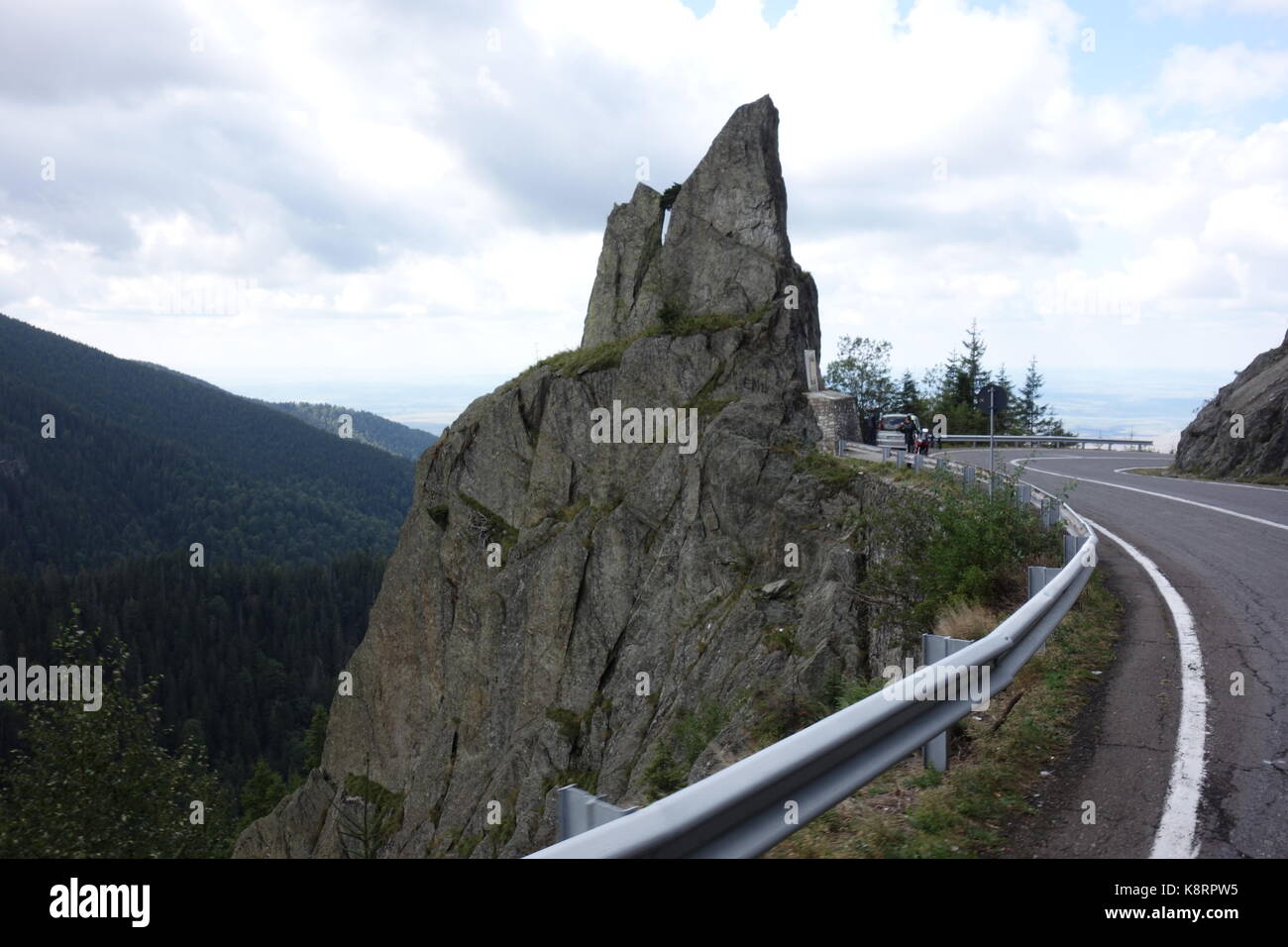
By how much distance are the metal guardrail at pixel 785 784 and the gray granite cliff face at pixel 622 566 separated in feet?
22.3

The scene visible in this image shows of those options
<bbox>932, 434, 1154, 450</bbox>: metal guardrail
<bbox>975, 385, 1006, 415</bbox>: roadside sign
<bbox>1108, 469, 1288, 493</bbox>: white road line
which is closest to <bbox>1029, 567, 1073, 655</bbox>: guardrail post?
<bbox>975, 385, 1006, 415</bbox>: roadside sign

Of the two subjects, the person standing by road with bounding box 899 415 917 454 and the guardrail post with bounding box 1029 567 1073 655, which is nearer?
the guardrail post with bounding box 1029 567 1073 655

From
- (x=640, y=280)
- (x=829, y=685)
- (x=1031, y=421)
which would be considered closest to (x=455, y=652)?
(x=640, y=280)

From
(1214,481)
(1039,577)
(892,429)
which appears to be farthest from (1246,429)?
(1039,577)

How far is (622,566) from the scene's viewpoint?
25.0 meters

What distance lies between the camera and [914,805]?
421 cm

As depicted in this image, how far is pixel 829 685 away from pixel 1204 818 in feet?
26.1

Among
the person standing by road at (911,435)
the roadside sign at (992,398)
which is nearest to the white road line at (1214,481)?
the person standing by road at (911,435)

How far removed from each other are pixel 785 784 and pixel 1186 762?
2.82m

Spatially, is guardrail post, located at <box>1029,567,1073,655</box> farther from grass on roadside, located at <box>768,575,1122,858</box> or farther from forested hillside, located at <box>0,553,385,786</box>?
forested hillside, located at <box>0,553,385,786</box>

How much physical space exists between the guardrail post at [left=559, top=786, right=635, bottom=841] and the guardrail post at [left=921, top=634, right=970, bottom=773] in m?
2.20

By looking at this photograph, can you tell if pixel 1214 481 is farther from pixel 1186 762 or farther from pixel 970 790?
pixel 970 790

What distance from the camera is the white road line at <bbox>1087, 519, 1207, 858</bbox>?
3.59 meters
